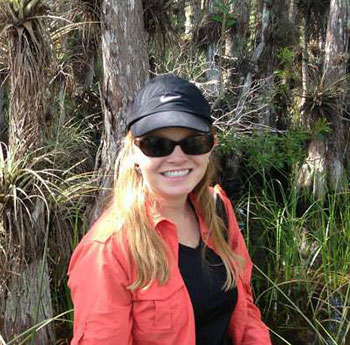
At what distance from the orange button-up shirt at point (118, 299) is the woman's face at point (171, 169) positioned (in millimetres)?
105

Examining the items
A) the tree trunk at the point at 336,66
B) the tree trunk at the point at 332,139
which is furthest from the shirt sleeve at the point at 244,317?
the tree trunk at the point at 336,66

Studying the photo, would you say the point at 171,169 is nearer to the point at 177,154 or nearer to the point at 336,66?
the point at 177,154

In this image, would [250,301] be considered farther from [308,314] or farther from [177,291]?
[308,314]

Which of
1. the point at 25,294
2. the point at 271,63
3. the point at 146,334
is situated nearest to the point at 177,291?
the point at 146,334

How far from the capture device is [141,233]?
5.42 feet

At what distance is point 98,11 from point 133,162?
2712 millimetres

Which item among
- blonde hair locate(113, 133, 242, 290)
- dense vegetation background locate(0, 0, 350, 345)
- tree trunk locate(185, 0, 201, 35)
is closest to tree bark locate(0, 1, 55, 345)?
dense vegetation background locate(0, 0, 350, 345)

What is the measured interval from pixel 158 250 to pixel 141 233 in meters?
0.08

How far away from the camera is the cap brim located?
163 centimetres

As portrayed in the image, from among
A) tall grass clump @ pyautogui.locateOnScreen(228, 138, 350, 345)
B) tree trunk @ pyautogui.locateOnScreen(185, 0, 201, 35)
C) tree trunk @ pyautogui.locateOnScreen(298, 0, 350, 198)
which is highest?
tree trunk @ pyautogui.locateOnScreen(185, 0, 201, 35)

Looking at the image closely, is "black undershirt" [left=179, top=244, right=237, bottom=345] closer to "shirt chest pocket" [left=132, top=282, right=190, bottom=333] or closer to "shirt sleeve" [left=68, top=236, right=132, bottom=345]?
"shirt chest pocket" [left=132, top=282, right=190, bottom=333]

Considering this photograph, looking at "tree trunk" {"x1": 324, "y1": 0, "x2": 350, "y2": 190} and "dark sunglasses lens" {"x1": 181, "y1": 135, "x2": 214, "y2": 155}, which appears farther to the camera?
"tree trunk" {"x1": 324, "y1": 0, "x2": 350, "y2": 190}

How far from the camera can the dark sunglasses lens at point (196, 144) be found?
1737 mm

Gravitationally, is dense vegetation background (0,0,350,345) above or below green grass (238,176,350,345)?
above
